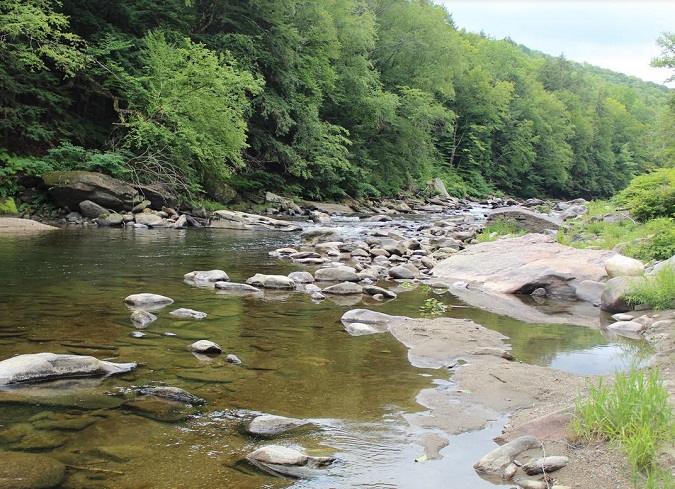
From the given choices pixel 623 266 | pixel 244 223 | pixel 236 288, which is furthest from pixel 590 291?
pixel 244 223

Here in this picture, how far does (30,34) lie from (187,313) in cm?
1444

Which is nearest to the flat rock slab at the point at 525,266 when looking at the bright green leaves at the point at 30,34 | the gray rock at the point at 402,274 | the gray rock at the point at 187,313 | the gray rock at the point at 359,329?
the gray rock at the point at 402,274

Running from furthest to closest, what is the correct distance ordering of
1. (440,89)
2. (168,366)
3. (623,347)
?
(440,89) → (623,347) → (168,366)

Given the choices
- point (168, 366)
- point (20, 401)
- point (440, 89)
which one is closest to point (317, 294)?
point (168, 366)

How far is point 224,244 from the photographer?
13.5 meters

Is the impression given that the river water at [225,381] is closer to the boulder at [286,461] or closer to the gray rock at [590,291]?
the boulder at [286,461]

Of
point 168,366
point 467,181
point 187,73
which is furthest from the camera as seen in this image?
point 467,181

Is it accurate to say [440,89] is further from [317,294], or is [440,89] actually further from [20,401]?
[20,401]

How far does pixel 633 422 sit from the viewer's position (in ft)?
9.45

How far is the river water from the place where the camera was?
9.66ft

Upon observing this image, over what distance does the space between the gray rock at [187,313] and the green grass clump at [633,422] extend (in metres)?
4.14

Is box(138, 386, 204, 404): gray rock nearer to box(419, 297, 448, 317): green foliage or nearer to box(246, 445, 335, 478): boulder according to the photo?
box(246, 445, 335, 478): boulder

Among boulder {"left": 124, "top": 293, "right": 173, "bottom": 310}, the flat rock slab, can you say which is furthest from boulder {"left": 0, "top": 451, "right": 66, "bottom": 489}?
the flat rock slab

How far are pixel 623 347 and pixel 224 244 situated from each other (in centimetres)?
952
